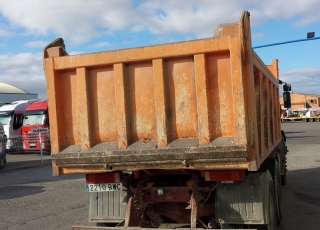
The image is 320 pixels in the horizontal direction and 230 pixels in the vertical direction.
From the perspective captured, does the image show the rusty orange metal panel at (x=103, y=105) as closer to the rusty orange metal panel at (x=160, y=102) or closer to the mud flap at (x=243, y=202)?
the rusty orange metal panel at (x=160, y=102)

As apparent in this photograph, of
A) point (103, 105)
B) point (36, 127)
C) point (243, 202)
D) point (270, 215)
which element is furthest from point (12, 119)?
point (243, 202)

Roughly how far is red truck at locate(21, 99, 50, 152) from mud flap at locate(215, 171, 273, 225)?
63.6 feet

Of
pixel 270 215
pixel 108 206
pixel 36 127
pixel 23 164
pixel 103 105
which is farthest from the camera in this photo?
pixel 36 127

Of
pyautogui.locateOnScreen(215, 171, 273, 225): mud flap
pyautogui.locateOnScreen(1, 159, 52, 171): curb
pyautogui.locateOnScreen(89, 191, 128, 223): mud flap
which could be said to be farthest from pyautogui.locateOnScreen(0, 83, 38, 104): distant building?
pyautogui.locateOnScreen(215, 171, 273, 225): mud flap

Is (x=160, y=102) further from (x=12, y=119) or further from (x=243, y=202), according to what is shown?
(x=12, y=119)

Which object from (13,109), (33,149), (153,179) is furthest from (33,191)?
(13,109)

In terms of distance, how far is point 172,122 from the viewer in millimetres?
4824

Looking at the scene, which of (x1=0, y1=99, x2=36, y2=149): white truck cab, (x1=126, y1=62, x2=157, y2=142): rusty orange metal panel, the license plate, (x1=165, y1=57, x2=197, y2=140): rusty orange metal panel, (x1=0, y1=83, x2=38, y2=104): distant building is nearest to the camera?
(x1=165, y1=57, x2=197, y2=140): rusty orange metal panel

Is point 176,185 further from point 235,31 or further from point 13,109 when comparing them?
point 13,109

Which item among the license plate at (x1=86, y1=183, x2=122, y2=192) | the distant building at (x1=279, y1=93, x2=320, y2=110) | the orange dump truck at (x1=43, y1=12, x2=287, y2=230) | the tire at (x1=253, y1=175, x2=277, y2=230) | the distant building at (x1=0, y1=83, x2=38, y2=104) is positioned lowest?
the tire at (x1=253, y1=175, x2=277, y2=230)

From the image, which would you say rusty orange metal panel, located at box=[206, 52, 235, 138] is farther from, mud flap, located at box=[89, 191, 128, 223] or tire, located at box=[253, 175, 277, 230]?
mud flap, located at box=[89, 191, 128, 223]

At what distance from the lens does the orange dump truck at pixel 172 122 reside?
4.52 meters

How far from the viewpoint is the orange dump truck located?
178 inches

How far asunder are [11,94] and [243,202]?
70.9 metres
